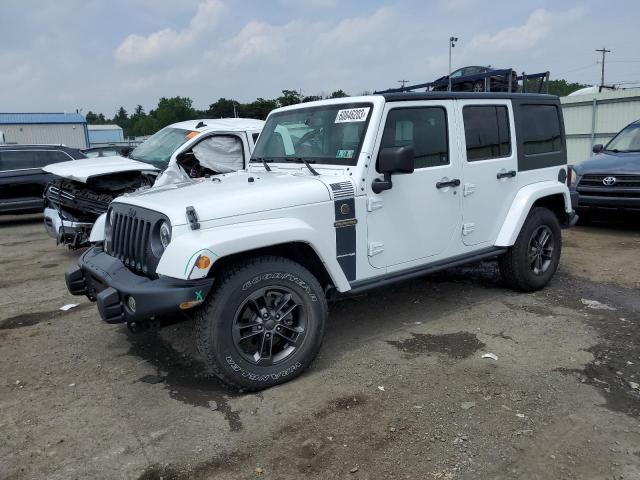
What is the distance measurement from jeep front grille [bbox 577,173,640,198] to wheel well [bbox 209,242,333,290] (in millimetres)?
6409

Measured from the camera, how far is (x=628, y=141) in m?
9.05

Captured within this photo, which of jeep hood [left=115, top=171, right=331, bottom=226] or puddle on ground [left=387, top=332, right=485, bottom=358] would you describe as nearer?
jeep hood [left=115, top=171, right=331, bottom=226]

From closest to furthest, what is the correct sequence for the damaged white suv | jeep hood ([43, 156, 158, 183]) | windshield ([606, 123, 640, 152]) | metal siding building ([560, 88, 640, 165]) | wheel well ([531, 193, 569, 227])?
wheel well ([531, 193, 569, 227]) < jeep hood ([43, 156, 158, 183]) < the damaged white suv < windshield ([606, 123, 640, 152]) < metal siding building ([560, 88, 640, 165])

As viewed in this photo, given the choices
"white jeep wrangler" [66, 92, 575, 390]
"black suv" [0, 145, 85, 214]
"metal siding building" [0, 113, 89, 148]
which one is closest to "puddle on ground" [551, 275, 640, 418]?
"white jeep wrangler" [66, 92, 575, 390]

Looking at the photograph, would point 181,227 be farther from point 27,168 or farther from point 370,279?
point 27,168

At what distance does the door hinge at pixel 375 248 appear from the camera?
12.9ft

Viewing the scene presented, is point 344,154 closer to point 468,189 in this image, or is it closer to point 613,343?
point 468,189

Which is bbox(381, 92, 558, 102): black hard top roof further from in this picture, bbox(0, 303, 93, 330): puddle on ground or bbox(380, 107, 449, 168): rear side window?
bbox(0, 303, 93, 330): puddle on ground

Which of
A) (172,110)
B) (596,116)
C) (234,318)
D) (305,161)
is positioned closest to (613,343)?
(305,161)

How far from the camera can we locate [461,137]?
4508 millimetres

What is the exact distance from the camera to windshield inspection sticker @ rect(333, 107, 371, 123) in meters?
3.96

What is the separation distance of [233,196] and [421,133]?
175 cm

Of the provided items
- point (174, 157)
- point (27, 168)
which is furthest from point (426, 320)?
point (27, 168)

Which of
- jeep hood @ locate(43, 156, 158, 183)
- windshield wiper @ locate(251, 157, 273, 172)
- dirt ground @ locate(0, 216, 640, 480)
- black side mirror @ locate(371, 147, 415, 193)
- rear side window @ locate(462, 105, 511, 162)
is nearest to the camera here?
dirt ground @ locate(0, 216, 640, 480)
